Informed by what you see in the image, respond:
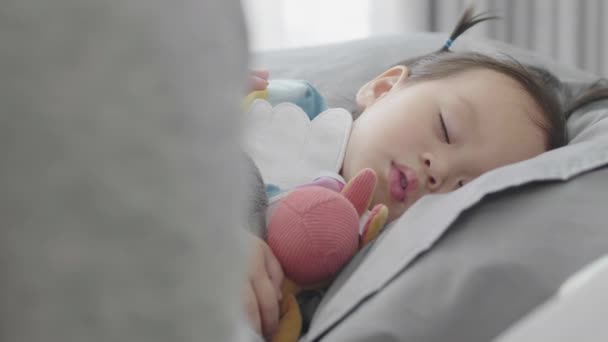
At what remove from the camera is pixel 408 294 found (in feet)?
1.78

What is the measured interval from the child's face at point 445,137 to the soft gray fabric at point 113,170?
71 cm

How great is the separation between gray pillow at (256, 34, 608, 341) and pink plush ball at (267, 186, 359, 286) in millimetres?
26

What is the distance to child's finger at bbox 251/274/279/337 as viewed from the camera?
0.68 m

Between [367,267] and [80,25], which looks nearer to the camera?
[80,25]

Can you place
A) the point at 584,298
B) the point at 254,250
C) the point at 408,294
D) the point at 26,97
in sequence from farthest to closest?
the point at 254,250 < the point at 408,294 < the point at 584,298 < the point at 26,97

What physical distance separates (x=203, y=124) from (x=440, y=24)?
2.39 metres

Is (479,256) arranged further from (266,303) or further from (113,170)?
(113,170)

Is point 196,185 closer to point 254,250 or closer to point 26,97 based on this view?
point 26,97

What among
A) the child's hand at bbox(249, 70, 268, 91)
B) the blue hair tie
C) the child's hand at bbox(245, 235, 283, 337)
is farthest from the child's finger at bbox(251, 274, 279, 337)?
the blue hair tie

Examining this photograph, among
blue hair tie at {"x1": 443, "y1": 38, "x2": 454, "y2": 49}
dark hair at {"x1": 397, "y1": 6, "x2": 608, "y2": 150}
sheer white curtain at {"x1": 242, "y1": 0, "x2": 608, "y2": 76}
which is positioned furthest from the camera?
sheer white curtain at {"x1": 242, "y1": 0, "x2": 608, "y2": 76}

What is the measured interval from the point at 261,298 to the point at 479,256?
0.71 ft

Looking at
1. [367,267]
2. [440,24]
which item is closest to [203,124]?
[367,267]

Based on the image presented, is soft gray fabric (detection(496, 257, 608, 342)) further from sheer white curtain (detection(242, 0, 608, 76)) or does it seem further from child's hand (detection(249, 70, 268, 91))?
sheer white curtain (detection(242, 0, 608, 76))

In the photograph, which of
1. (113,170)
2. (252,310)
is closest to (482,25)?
(252,310)
